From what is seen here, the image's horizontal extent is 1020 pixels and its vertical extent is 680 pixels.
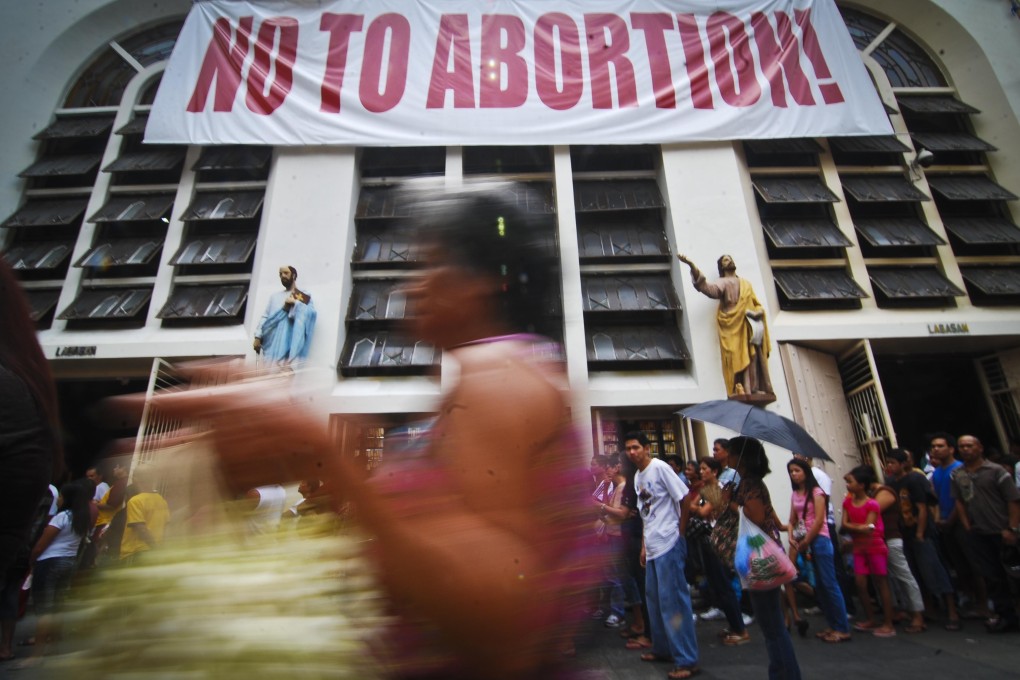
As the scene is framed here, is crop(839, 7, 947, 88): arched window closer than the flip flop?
No

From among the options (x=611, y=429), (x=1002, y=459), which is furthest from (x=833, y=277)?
(x=611, y=429)

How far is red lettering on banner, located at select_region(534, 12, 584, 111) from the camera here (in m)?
8.50

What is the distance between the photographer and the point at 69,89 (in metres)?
10.2

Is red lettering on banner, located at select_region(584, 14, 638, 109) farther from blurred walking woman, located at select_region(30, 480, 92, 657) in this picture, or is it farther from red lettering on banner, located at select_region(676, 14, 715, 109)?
blurred walking woman, located at select_region(30, 480, 92, 657)

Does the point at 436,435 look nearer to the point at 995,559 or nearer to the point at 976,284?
the point at 995,559

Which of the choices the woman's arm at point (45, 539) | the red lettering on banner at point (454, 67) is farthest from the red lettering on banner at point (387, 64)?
the woman's arm at point (45, 539)

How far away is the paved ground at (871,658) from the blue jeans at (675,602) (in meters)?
0.24

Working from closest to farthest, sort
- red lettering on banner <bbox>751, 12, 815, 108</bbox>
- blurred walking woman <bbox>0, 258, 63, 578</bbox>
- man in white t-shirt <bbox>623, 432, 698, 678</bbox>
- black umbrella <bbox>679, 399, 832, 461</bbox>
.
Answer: blurred walking woman <bbox>0, 258, 63, 578</bbox>
man in white t-shirt <bbox>623, 432, 698, 678</bbox>
black umbrella <bbox>679, 399, 832, 461</bbox>
red lettering on banner <bbox>751, 12, 815, 108</bbox>

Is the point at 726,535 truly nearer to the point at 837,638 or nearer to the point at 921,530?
the point at 837,638

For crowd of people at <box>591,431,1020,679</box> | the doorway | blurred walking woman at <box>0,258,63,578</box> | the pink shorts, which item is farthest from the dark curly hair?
the doorway

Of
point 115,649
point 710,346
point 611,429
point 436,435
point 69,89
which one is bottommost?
point 115,649

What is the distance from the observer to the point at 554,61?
28.6 ft

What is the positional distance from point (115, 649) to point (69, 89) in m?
13.7

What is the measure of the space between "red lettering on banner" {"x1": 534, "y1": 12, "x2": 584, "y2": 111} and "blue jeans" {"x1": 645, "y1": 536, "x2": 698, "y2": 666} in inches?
277
